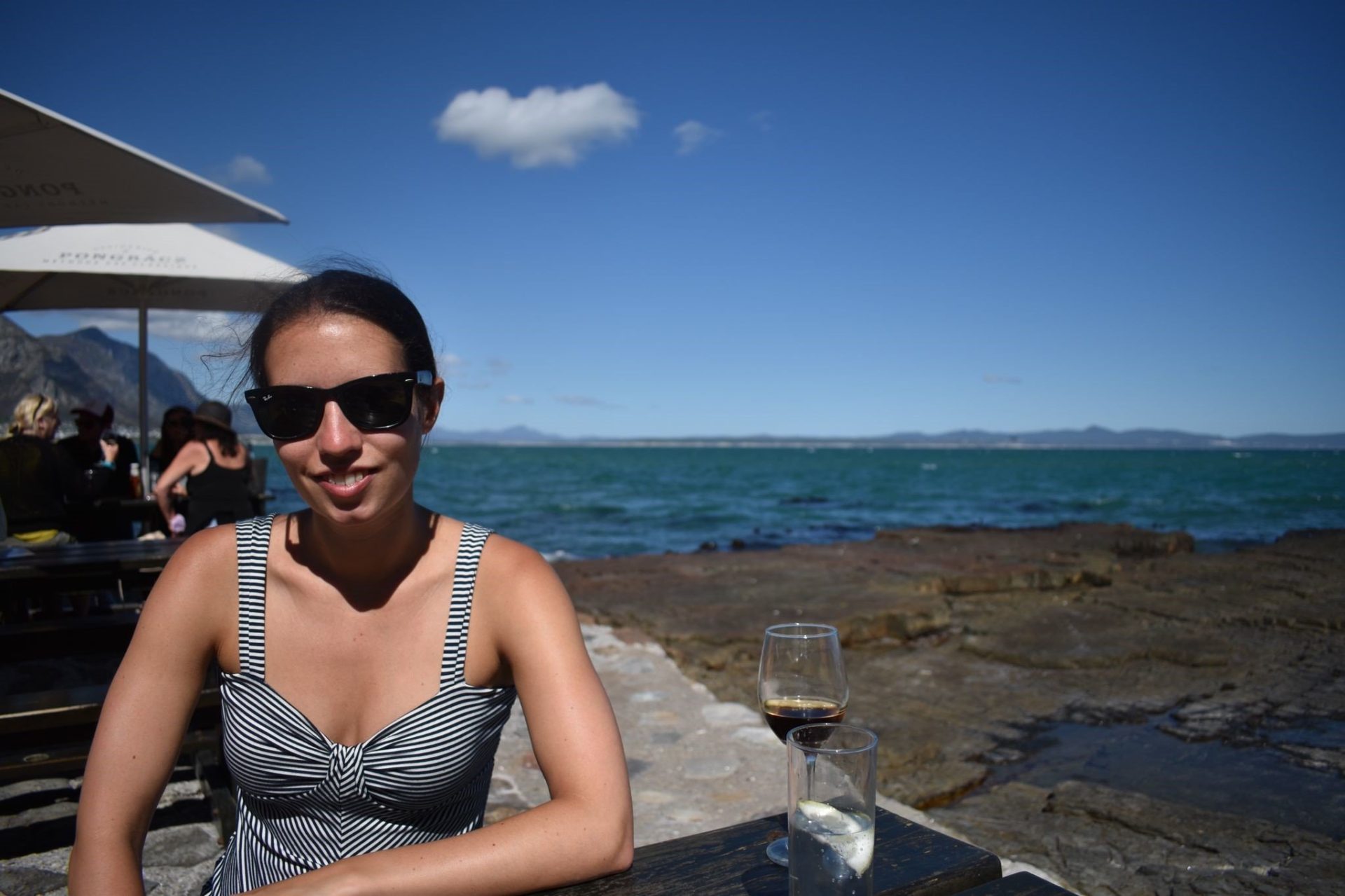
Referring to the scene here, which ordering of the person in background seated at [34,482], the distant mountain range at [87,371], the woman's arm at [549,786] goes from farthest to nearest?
the distant mountain range at [87,371]
the person in background seated at [34,482]
the woman's arm at [549,786]

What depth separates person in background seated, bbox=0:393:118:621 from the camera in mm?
5473

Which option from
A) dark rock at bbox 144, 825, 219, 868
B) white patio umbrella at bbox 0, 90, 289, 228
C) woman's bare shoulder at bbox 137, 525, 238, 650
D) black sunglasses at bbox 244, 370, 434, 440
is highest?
white patio umbrella at bbox 0, 90, 289, 228

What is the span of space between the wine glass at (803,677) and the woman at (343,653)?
36 cm

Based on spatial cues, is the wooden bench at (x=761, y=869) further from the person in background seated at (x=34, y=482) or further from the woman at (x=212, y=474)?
the woman at (x=212, y=474)

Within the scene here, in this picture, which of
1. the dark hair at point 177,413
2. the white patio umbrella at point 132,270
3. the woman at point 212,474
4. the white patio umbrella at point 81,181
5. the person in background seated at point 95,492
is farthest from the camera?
the dark hair at point 177,413

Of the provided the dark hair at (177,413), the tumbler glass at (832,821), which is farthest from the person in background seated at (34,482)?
the tumbler glass at (832,821)

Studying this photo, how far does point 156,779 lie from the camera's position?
141 cm

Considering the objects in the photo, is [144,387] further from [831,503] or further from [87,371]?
[831,503]

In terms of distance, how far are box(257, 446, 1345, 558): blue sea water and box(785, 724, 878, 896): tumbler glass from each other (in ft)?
39.2

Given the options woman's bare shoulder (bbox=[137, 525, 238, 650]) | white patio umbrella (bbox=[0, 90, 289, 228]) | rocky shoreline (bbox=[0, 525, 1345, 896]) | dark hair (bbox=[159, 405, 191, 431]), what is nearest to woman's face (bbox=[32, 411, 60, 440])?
white patio umbrella (bbox=[0, 90, 289, 228])

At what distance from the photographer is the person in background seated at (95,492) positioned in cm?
693

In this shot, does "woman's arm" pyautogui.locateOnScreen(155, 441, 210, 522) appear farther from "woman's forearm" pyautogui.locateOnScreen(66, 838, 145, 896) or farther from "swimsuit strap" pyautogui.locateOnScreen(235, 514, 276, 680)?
"woman's forearm" pyautogui.locateOnScreen(66, 838, 145, 896)

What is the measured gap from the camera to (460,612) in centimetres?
149

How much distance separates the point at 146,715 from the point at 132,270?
19.6 feet
